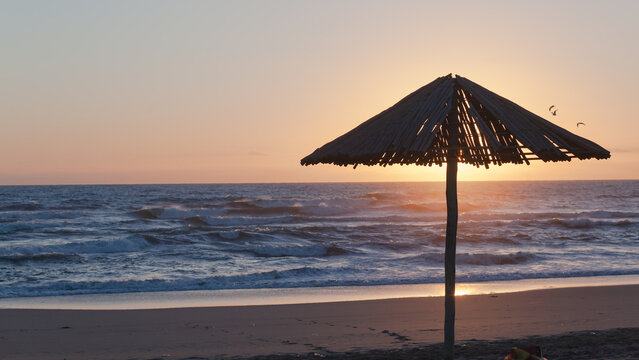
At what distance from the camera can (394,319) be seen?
34.8 feet

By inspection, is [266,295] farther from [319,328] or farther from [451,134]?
[451,134]

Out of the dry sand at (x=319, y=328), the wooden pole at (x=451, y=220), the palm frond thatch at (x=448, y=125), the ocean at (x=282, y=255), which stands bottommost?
the ocean at (x=282, y=255)

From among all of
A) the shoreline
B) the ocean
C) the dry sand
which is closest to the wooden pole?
the dry sand

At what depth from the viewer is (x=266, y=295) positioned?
13.9 metres

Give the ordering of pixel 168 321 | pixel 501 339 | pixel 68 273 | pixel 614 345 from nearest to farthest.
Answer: pixel 614 345, pixel 501 339, pixel 168 321, pixel 68 273

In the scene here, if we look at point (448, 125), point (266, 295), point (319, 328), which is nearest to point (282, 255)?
point (266, 295)

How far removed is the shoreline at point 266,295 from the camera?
12.6m

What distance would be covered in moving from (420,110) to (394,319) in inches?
233

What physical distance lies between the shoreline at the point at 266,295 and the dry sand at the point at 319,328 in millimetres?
823

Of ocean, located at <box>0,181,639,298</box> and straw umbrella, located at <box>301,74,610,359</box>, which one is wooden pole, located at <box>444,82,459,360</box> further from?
ocean, located at <box>0,181,639,298</box>

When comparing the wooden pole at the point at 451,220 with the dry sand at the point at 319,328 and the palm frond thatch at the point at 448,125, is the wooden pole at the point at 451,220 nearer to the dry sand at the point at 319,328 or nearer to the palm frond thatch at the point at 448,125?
the palm frond thatch at the point at 448,125

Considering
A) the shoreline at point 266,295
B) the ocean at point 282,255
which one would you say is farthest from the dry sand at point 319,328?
Result: the ocean at point 282,255

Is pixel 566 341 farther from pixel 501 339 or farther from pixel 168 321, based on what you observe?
pixel 168 321

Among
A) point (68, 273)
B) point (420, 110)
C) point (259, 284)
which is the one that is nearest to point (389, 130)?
point (420, 110)
